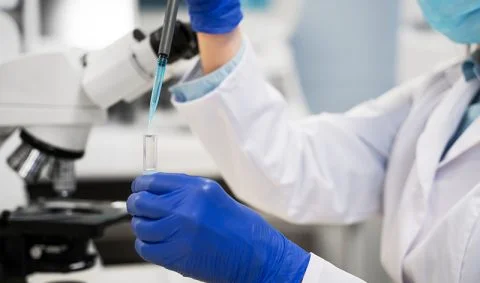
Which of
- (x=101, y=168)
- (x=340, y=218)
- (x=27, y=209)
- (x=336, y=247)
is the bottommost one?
(x=336, y=247)

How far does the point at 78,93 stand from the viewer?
1.03 meters

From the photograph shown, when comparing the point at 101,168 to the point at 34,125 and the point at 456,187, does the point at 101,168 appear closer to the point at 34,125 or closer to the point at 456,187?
the point at 34,125

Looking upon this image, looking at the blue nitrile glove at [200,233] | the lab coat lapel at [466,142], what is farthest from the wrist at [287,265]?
the lab coat lapel at [466,142]

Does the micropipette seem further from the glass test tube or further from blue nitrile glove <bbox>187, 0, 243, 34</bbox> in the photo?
blue nitrile glove <bbox>187, 0, 243, 34</bbox>

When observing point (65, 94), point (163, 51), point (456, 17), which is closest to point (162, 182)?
point (163, 51)

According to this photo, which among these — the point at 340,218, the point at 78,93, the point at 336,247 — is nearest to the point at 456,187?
the point at 340,218

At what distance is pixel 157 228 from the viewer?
778mm

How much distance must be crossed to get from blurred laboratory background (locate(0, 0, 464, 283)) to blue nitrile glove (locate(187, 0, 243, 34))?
679 mm

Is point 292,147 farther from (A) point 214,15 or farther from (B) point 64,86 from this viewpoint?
(B) point 64,86

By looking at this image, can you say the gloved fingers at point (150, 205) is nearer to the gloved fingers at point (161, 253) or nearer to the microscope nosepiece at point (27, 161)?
the gloved fingers at point (161, 253)

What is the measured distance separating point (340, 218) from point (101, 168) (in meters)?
1.07

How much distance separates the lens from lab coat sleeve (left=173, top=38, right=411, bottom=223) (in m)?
1.11

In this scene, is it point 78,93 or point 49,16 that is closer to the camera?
point 78,93

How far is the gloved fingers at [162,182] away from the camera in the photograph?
796 mm
